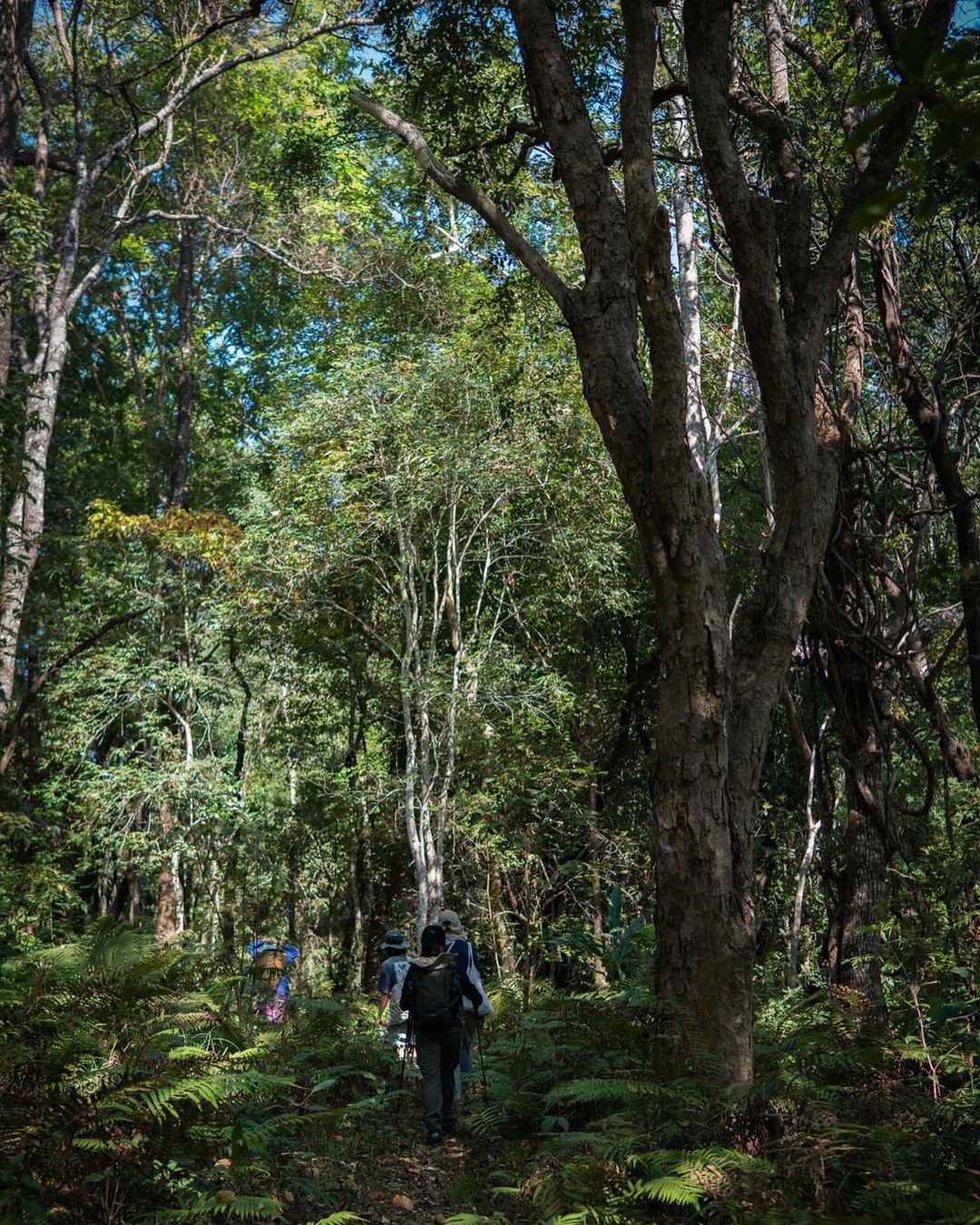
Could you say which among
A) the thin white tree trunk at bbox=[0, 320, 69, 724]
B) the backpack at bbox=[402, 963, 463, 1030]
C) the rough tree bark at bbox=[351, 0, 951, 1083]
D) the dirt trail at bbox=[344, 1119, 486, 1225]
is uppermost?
the thin white tree trunk at bbox=[0, 320, 69, 724]

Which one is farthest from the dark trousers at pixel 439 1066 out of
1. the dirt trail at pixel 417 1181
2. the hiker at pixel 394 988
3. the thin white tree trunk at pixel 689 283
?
the thin white tree trunk at pixel 689 283

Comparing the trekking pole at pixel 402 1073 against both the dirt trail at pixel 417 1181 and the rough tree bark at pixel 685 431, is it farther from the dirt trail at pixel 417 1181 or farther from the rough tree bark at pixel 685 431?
the rough tree bark at pixel 685 431

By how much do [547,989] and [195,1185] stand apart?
722 centimetres

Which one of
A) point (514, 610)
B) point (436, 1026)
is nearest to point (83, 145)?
point (514, 610)

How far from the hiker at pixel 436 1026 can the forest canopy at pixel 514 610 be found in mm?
274

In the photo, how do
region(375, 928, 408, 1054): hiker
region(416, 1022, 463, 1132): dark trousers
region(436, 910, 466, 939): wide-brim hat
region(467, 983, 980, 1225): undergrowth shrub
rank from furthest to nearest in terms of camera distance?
region(375, 928, 408, 1054): hiker → region(436, 910, 466, 939): wide-brim hat → region(416, 1022, 463, 1132): dark trousers → region(467, 983, 980, 1225): undergrowth shrub

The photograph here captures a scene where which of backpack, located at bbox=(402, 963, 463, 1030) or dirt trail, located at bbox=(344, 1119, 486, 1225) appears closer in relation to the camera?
dirt trail, located at bbox=(344, 1119, 486, 1225)

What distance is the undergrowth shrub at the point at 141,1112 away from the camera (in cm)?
441

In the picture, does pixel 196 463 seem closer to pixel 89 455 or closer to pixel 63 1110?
pixel 89 455

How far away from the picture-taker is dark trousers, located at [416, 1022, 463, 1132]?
7477mm

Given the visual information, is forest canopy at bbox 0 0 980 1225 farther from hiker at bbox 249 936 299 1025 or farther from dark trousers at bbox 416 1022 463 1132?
dark trousers at bbox 416 1022 463 1132

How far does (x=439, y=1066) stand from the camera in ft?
24.9

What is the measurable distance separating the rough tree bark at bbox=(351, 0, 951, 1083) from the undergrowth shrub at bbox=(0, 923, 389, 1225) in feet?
7.14

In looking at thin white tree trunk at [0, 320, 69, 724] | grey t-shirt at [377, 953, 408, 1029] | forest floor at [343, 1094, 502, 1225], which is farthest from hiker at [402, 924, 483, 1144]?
thin white tree trunk at [0, 320, 69, 724]
